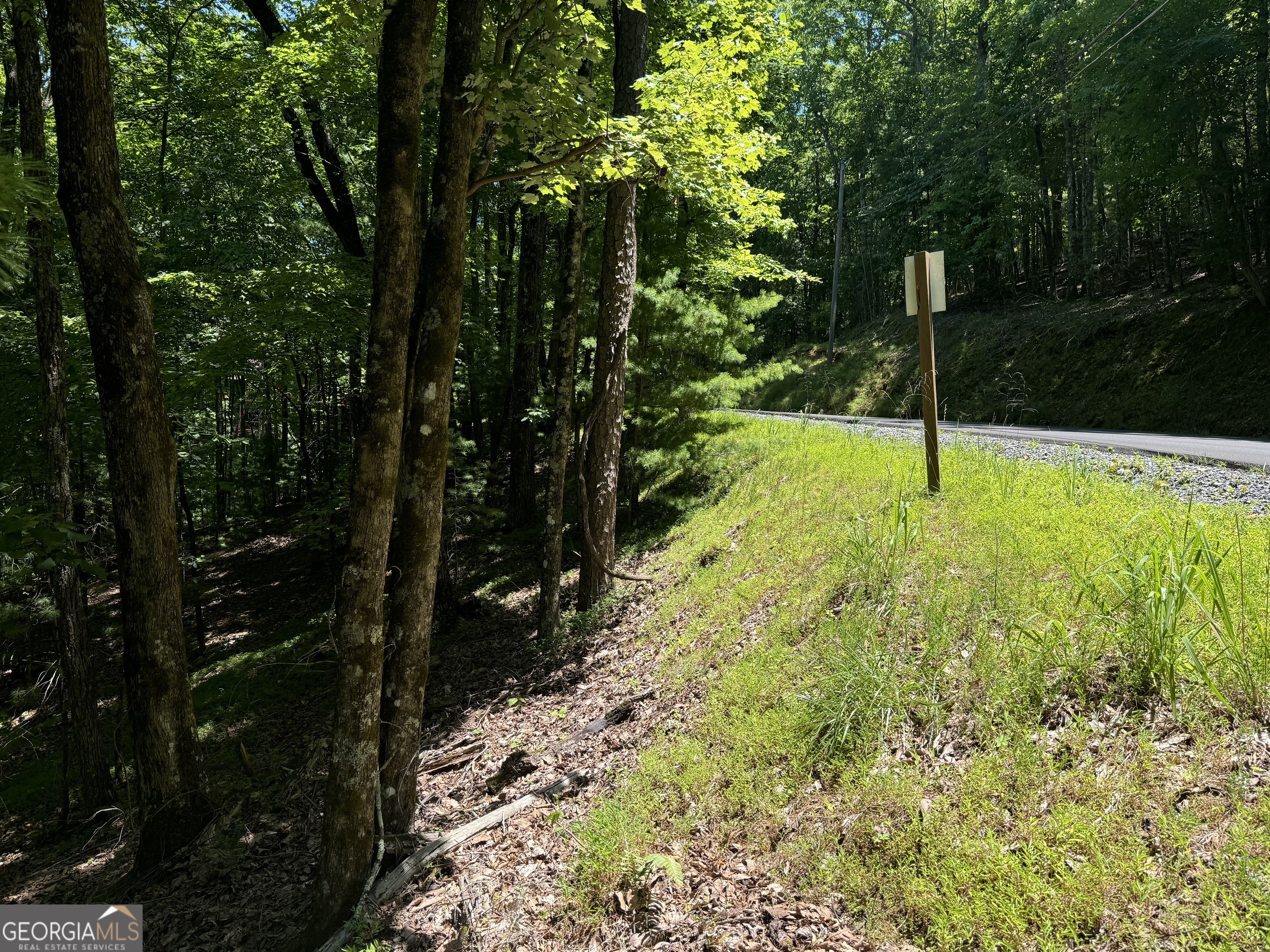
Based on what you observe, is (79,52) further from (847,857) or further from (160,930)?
(847,857)

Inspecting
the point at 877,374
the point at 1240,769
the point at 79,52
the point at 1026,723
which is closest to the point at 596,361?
the point at 79,52

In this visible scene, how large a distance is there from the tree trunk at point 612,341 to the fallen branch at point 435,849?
3424mm

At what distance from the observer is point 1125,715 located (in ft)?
9.89

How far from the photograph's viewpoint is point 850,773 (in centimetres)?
328

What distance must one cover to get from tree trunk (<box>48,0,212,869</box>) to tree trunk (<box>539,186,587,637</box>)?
353cm

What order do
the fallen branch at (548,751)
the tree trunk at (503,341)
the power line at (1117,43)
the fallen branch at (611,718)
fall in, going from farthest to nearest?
the power line at (1117,43) → the tree trunk at (503,341) → the fallen branch at (611,718) → the fallen branch at (548,751)

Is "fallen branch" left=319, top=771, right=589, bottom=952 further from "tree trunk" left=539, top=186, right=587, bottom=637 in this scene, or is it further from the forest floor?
"tree trunk" left=539, top=186, right=587, bottom=637

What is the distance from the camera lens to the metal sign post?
5.82 metres

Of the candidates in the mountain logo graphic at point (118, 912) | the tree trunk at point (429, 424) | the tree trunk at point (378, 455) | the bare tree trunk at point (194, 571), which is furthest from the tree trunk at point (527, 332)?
the mountain logo graphic at point (118, 912)

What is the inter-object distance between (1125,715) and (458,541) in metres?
10.7

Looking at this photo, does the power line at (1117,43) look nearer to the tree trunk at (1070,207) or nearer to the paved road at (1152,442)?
the tree trunk at (1070,207)

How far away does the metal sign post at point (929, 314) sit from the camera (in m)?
5.82

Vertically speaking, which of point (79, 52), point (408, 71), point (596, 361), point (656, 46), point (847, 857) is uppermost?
point (656, 46)

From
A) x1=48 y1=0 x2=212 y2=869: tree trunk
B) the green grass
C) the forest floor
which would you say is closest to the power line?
the forest floor
